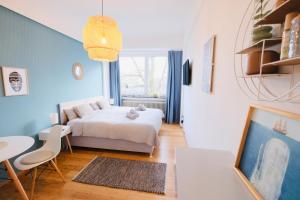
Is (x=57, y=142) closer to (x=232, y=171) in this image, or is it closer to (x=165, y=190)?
(x=165, y=190)

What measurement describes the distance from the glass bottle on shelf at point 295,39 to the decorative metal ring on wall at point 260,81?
0.36 feet

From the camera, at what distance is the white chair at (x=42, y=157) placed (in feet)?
6.22

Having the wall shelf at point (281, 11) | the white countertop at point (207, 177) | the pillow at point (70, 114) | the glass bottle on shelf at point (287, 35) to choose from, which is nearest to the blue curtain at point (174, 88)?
the pillow at point (70, 114)

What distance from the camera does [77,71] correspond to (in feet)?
12.8

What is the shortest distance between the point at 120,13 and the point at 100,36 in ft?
4.42

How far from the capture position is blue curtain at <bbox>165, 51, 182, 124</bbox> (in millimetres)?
5074

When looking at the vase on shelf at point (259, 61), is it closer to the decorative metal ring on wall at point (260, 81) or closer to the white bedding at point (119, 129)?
the decorative metal ring on wall at point (260, 81)

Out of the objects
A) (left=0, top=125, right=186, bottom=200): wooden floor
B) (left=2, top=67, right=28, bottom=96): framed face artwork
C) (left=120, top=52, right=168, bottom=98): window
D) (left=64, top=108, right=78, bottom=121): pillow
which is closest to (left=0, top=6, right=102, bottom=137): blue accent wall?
(left=2, top=67, right=28, bottom=96): framed face artwork

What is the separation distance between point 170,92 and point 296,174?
478 cm

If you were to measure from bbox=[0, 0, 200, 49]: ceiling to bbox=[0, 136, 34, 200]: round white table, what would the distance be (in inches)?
73.0

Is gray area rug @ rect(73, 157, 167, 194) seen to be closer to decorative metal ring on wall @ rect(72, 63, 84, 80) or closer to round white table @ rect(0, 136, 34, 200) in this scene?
round white table @ rect(0, 136, 34, 200)

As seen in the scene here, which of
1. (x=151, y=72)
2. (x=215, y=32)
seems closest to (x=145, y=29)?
(x=151, y=72)

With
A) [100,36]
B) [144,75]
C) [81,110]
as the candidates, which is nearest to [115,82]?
[144,75]

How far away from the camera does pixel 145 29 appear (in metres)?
3.99
